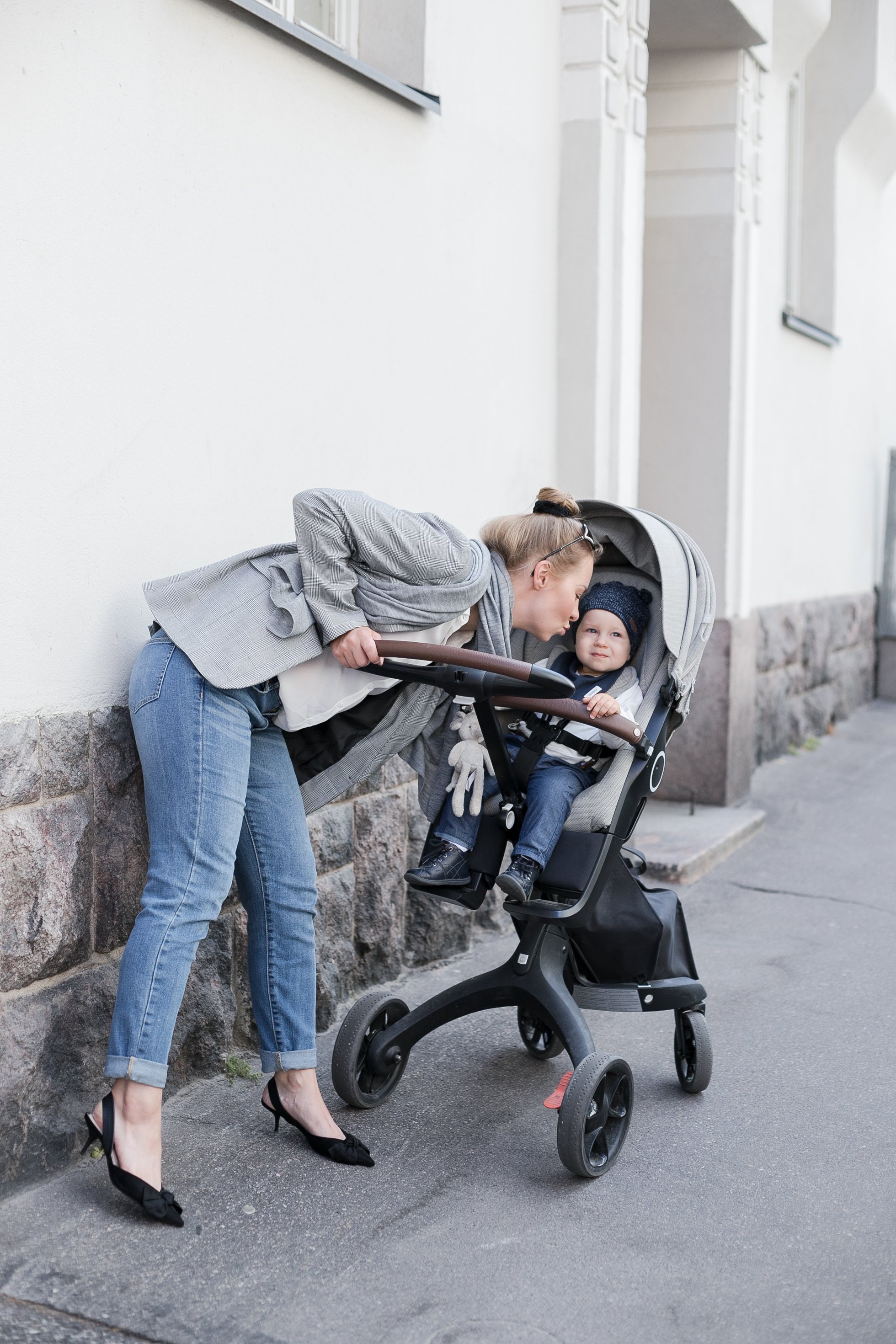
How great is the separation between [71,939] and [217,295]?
5.27 ft

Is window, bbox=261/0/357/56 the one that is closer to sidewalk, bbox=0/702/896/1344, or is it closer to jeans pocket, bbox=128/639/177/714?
jeans pocket, bbox=128/639/177/714

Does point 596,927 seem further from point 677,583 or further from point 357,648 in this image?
point 357,648

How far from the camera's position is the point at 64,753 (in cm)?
302

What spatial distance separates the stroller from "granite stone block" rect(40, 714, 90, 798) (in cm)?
83

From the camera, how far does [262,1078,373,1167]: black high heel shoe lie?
3.15 meters

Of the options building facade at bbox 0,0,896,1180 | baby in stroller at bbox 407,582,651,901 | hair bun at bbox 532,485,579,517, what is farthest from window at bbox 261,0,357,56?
baby in stroller at bbox 407,582,651,901

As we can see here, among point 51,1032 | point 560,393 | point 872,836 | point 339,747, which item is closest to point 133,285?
point 339,747

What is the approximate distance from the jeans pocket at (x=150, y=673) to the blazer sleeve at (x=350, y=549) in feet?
1.09

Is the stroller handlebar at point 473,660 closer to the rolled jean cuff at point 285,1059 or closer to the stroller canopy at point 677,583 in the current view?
the stroller canopy at point 677,583

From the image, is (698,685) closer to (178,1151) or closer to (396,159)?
(396,159)

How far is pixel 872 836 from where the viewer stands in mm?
6688

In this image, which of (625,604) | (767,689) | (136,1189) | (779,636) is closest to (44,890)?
(136,1189)

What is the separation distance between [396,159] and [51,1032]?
273 cm

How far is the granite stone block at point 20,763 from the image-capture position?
2.86 meters
